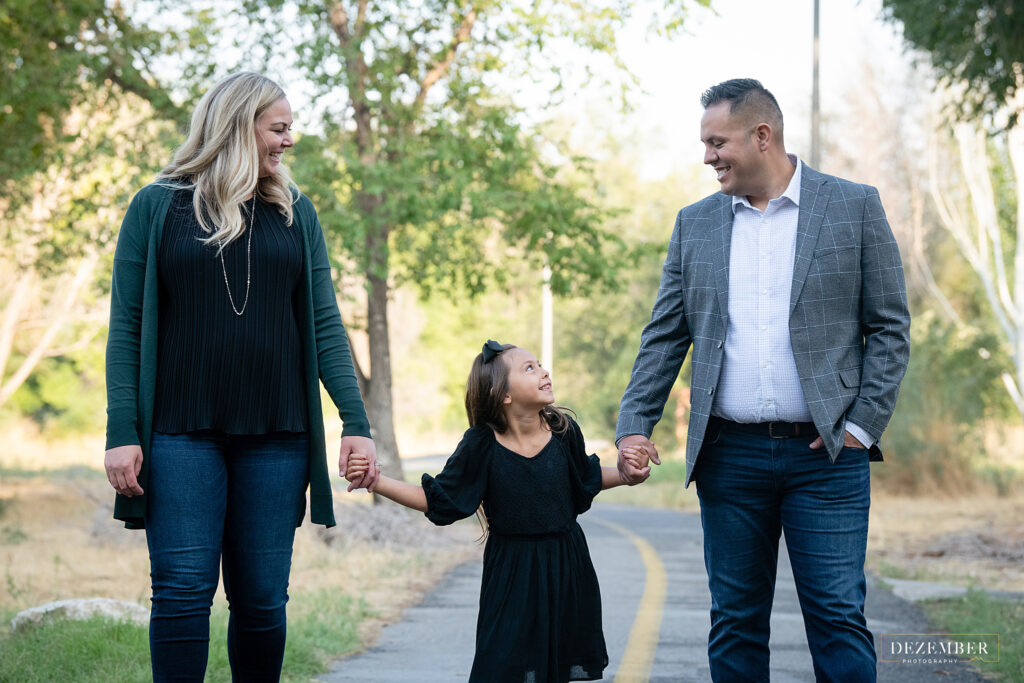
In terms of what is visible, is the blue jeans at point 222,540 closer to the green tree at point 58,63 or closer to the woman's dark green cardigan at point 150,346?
the woman's dark green cardigan at point 150,346

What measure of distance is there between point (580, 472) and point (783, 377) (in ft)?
2.88

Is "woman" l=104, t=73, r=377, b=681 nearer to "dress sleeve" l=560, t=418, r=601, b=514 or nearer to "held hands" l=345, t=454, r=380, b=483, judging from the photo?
"held hands" l=345, t=454, r=380, b=483

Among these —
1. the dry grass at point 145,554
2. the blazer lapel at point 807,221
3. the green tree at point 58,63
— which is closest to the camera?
the blazer lapel at point 807,221

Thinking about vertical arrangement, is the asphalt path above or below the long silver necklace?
below

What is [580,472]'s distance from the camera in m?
4.51

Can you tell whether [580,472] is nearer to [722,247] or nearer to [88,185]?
[722,247]

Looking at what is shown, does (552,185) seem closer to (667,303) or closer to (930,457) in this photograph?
(930,457)

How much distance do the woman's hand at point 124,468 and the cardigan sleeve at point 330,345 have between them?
0.70m

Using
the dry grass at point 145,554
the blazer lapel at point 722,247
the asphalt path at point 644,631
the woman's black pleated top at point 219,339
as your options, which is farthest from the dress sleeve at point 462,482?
the dry grass at point 145,554

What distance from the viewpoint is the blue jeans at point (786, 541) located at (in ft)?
12.9

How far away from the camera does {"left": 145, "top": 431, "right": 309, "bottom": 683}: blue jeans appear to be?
3.74 m

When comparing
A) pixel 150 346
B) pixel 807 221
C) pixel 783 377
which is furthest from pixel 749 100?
pixel 150 346

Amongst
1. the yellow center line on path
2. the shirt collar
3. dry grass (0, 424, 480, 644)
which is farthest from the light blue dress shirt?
dry grass (0, 424, 480, 644)

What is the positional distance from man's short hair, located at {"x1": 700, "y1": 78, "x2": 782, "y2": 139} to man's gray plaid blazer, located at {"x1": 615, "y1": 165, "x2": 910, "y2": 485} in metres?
0.22
